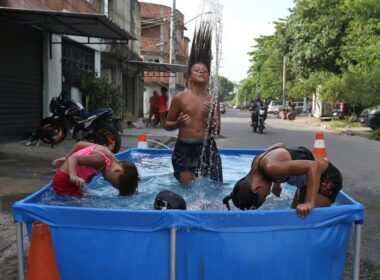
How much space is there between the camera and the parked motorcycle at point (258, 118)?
19.8 m

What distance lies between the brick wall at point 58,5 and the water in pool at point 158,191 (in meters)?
5.86

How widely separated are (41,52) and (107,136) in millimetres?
4115

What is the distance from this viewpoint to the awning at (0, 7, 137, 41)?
973cm

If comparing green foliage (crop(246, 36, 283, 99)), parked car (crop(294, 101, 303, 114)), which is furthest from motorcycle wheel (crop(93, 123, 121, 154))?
parked car (crop(294, 101, 303, 114))

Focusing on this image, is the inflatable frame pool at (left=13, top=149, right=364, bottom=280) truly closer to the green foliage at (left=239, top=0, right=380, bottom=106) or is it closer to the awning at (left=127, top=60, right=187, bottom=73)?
the awning at (left=127, top=60, right=187, bottom=73)

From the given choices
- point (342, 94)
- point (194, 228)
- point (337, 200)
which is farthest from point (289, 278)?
point (342, 94)

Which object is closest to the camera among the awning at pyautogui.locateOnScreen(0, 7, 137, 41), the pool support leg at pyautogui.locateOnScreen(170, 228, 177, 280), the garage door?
the pool support leg at pyautogui.locateOnScreen(170, 228, 177, 280)

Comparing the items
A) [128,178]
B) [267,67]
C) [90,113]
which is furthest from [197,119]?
[267,67]

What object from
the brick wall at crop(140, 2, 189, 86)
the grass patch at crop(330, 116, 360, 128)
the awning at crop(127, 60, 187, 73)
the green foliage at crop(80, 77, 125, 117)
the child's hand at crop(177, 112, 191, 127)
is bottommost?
the grass patch at crop(330, 116, 360, 128)

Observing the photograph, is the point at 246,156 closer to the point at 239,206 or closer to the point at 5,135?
the point at 239,206

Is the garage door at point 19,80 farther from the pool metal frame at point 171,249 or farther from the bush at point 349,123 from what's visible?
the bush at point 349,123

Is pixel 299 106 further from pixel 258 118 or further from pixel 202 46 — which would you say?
pixel 202 46

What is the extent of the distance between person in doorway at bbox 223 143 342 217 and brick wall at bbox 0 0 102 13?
885 cm

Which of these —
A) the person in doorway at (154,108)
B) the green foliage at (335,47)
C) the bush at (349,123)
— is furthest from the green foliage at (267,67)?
the person in doorway at (154,108)
